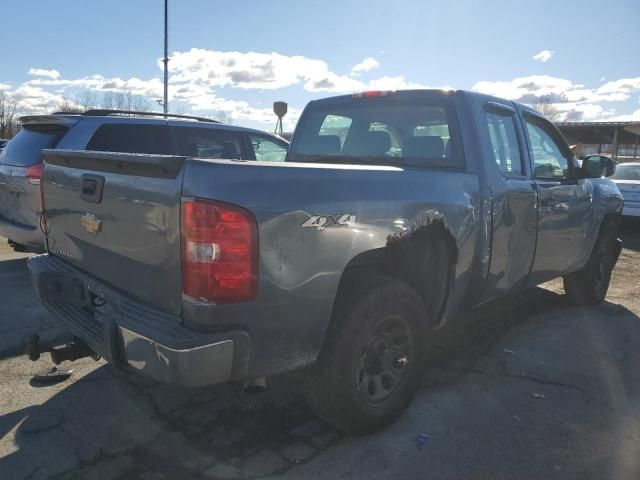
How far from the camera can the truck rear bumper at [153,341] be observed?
83.7 inches

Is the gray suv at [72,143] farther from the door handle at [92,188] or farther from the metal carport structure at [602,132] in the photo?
the metal carport structure at [602,132]

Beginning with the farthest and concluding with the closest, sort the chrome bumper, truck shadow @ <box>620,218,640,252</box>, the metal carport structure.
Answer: the metal carport structure < truck shadow @ <box>620,218,640,252</box> < the chrome bumper

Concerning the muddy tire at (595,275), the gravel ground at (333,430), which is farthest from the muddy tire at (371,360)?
the muddy tire at (595,275)

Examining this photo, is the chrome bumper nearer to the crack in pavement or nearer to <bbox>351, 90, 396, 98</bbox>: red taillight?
the crack in pavement

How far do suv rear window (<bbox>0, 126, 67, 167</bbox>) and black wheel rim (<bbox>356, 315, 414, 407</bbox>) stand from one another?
4.45 meters

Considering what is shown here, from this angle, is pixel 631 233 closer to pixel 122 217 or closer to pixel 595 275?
pixel 595 275

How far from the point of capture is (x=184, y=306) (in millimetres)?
2260

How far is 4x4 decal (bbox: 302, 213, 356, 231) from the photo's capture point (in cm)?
238

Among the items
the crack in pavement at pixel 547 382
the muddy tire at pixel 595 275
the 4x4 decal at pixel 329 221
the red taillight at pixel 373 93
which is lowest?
the crack in pavement at pixel 547 382

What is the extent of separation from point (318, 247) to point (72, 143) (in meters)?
4.34

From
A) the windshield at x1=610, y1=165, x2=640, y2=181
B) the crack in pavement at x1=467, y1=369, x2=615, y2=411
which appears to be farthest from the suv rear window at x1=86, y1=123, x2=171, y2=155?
the windshield at x1=610, y1=165, x2=640, y2=181

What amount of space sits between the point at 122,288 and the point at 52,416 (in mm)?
1079

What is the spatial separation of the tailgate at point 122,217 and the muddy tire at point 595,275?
4.56m

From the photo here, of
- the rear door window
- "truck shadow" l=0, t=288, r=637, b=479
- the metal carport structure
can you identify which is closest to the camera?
"truck shadow" l=0, t=288, r=637, b=479
